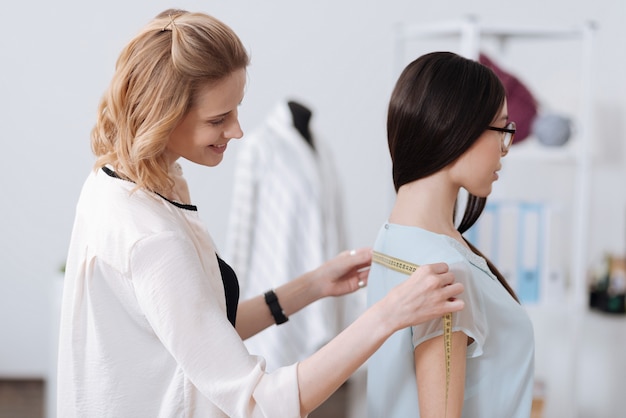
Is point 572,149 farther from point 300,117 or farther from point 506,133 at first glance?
point 506,133

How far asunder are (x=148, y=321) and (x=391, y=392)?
46cm

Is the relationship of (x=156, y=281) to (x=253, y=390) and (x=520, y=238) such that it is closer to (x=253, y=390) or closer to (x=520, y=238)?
(x=253, y=390)

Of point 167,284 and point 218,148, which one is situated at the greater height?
point 218,148

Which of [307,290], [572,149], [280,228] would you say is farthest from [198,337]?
[572,149]

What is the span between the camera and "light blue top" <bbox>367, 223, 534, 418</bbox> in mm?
1356

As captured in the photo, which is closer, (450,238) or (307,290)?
(450,238)

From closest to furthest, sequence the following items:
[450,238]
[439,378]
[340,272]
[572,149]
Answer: [439,378]
[450,238]
[340,272]
[572,149]

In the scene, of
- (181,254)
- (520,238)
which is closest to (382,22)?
(520,238)

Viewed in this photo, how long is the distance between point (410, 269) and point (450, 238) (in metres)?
0.10

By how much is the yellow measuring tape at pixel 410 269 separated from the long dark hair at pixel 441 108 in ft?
0.54

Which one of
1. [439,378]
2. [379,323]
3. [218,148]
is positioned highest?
[218,148]

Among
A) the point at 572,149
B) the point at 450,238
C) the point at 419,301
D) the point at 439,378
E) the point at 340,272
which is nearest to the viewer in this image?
the point at 419,301

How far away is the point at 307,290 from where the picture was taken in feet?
5.52

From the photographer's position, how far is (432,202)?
1414 millimetres
